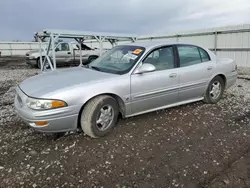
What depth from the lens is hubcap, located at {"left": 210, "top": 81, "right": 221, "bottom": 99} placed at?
514 cm

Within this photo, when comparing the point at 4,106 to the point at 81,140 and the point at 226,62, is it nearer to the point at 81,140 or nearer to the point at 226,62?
the point at 81,140

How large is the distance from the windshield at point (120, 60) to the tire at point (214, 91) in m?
1.90

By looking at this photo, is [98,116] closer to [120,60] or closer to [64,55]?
[120,60]

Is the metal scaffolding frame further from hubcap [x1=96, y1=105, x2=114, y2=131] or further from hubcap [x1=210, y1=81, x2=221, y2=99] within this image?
hubcap [x1=210, y1=81, x2=221, y2=99]

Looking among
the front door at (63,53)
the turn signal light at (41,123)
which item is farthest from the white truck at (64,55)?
the turn signal light at (41,123)

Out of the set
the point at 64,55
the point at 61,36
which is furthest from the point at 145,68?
the point at 64,55

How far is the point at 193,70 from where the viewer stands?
4.63m

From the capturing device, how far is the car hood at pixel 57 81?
130 inches

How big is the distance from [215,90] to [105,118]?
287cm

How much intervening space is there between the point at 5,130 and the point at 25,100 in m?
1.09

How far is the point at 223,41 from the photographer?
13109 mm

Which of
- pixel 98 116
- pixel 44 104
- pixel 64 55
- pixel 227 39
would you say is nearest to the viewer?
pixel 44 104

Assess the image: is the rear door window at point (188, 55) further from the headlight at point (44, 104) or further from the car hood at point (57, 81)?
the headlight at point (44, 104)

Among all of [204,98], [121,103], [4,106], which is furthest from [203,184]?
[4,106]
